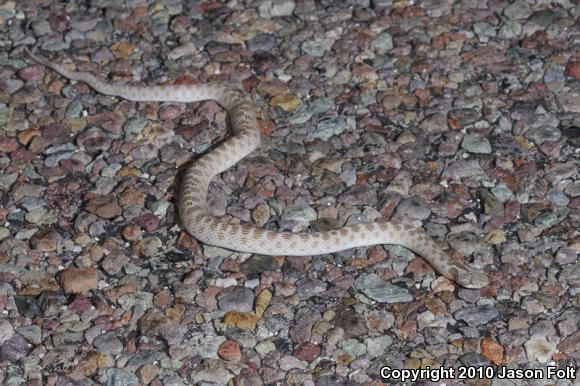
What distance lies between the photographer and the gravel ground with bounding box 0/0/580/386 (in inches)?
313

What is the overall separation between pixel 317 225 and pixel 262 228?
1.65 feet

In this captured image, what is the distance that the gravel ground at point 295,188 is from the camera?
7953 mm

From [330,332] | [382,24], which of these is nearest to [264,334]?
[330,332]

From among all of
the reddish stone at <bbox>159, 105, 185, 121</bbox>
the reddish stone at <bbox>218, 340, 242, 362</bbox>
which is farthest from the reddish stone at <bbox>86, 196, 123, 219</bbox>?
the reddish stone at <bbox>218, 340, 242, 362</bbox>

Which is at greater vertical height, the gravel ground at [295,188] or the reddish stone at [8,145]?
the gravel ground at [295,188]

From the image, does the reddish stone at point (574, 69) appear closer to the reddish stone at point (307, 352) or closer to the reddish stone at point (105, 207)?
the reddish stone at point (307, 352)

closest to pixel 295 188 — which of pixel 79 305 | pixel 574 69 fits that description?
pixel 79 305

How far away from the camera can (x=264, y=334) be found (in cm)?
809

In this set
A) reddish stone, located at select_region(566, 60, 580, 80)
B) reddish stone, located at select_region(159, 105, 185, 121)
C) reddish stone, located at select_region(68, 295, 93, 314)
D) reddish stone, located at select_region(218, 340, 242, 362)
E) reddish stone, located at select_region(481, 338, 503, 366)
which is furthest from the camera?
reddish stone, located at select_region(566, 60, 580, 80)

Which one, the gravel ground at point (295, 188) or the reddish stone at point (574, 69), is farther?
the reddish stone at point (574, 69)

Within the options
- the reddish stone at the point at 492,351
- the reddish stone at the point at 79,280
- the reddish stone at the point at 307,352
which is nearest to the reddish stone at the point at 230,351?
the reddish stone at the point at 307,352

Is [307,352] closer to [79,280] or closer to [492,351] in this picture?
[492,351]

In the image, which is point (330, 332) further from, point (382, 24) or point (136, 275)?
point (382, 24)

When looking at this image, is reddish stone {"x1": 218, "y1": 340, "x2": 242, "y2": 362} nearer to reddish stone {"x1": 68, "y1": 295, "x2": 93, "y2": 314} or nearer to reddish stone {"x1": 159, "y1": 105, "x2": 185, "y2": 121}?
reddish stone {"x1": 68, "y1": 295, "x2": 93, "y2": 314}
